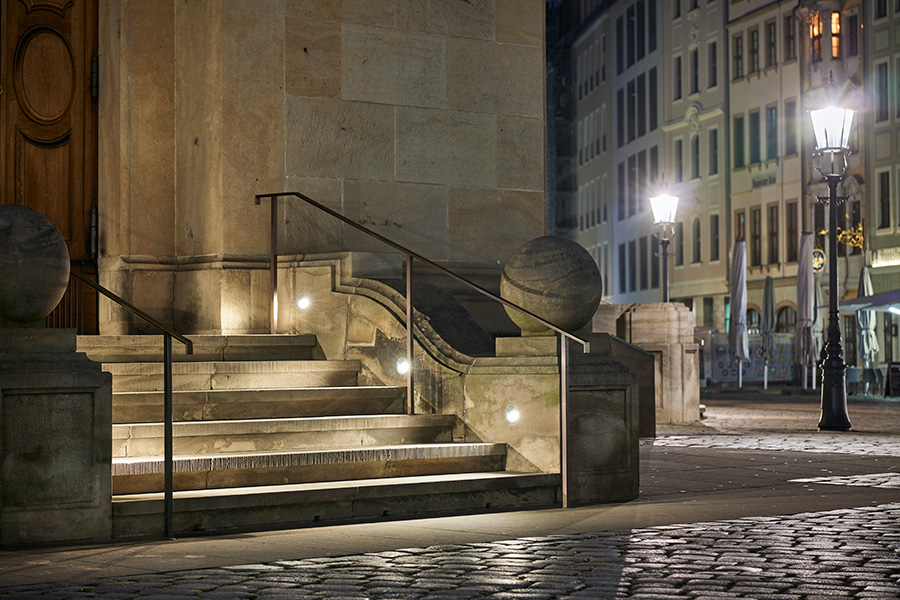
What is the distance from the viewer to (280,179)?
44.6ft

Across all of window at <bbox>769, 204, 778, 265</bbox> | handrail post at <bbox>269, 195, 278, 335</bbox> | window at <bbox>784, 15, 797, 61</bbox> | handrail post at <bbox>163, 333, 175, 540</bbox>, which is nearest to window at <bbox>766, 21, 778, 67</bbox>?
window at <bbox>784, 15, 797, 61</bbox>

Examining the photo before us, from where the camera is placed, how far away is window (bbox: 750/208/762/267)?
195 feet

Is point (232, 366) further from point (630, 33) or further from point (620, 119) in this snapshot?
point (620, 119)

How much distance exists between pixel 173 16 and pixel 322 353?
3589 mm

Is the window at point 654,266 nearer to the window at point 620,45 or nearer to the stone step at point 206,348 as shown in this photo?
the window at point 620,45

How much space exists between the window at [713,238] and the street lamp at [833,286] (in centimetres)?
4112

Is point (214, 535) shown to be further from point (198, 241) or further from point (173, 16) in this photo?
point (173, 16)

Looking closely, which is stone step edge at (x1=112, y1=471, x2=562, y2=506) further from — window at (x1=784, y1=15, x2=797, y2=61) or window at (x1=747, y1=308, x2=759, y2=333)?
window at (x1=747, y1=308, x2=759, y2=333)

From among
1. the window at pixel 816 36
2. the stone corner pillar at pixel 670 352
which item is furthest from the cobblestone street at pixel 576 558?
the window at pixel 816 36

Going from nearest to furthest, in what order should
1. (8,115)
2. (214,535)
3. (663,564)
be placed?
1. (663,564)
2. (214,535)
3. (8,115)

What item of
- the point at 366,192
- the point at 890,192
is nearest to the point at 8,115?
the point at 366,192

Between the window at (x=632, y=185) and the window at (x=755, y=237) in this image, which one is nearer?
the window at (x=755, y=237)

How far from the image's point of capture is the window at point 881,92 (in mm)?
50438

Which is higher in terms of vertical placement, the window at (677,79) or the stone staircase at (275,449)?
the window at (677,79)
